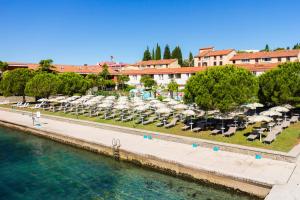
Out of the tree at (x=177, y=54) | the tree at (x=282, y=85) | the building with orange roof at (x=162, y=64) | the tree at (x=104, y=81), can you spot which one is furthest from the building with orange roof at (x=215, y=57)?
the tree at (x=282, y=85)

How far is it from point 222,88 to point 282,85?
333 inches

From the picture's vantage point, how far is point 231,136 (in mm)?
22297

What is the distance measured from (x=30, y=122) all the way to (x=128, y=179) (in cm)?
1949

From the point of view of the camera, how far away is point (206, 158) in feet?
57.5

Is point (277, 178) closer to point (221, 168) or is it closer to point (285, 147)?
point (221, 168)

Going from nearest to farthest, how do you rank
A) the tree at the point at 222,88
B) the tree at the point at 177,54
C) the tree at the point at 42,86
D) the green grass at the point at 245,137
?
1. the green grass at the point at 245,137
2. the tree at the point at 222,88
3. the tree at the point at 42,86
4. the tree at the point at 177,54

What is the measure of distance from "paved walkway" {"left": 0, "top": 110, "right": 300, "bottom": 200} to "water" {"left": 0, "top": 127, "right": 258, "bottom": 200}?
3.86ft

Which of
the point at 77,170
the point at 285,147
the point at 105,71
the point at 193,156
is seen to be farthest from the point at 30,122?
the point at 105,71

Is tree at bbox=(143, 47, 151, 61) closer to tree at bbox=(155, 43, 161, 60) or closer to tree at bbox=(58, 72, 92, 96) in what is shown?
tree at bbox=(155, 43, 161, 60)

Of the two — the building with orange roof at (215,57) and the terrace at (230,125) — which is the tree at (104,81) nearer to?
the building with orange roof at (215,57)

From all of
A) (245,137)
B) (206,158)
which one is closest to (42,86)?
(245,137)

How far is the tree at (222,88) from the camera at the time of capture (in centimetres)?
2225

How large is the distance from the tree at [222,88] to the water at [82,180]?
814cm

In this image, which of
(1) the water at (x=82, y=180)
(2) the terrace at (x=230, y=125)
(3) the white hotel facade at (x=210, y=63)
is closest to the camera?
(1) the water at (x=82, y=180)
